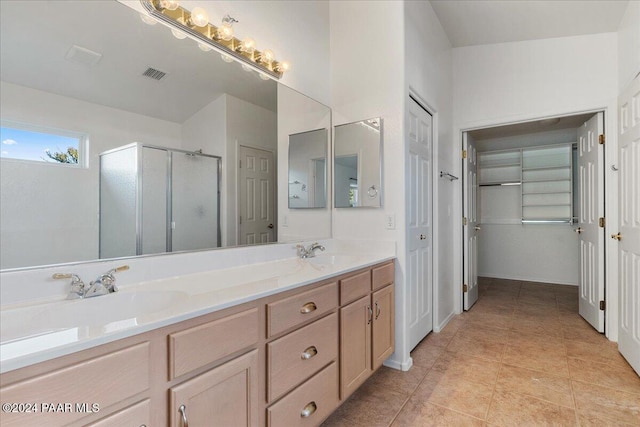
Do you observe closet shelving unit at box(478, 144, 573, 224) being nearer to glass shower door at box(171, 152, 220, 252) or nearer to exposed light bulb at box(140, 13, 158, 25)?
glass shower door at box(171, 152, 220, 252)

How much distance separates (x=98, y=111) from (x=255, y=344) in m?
1.13

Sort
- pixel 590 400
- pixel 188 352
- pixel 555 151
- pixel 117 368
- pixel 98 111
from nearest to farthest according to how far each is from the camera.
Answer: pixel 117 368, pixel 188 352, pixel 98 111, pixel 590 400, pixel 555 151

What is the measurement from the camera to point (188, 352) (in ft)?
3.07

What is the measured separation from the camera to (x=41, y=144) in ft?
3.67

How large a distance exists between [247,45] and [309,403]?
6.23ft

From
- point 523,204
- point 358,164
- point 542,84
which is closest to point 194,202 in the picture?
point 358,164

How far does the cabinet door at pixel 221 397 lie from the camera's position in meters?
0.92

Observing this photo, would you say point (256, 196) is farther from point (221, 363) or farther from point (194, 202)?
point (221, 363)

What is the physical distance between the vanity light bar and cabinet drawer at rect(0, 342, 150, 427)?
1.41 metres

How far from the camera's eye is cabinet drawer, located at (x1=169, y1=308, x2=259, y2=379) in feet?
2.99

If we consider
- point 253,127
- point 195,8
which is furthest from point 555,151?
point 195,8

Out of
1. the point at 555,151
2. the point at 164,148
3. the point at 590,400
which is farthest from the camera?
the point at 555,151

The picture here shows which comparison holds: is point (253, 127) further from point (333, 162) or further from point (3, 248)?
point (3, 248)

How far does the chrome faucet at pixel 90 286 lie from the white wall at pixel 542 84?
3283 millimetres
